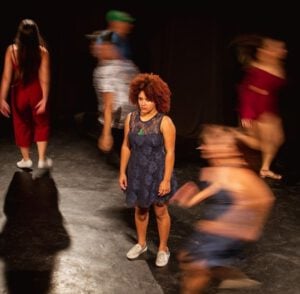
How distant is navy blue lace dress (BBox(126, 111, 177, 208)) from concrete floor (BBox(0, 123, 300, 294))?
0.61m

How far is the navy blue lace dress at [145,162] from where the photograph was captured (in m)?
3.71

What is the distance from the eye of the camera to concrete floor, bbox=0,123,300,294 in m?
3.85

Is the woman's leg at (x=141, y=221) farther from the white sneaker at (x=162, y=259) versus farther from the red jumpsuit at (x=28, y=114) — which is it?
the red jumpsuit at (x=28, y=114)

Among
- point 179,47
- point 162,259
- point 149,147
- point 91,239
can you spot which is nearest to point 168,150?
point 149,147

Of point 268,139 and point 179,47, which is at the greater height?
point 179,47

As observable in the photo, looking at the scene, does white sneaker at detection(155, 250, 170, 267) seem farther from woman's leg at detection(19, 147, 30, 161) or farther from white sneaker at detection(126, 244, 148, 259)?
woman's leg at detection(19, 147, 30, 161)

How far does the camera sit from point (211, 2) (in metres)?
6.85

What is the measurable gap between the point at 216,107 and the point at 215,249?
172 inches

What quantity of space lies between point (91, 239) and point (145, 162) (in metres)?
1.09

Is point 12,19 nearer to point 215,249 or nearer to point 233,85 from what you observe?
point 233,85

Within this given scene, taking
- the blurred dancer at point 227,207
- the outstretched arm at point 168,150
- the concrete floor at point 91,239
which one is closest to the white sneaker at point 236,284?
the concrete floor at point 91,239

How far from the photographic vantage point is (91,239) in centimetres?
448

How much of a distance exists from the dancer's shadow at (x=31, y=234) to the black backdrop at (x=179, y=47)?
2352 mm

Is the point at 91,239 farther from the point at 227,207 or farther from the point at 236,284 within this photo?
the point at 227,207
